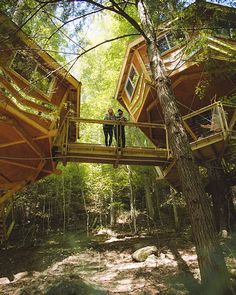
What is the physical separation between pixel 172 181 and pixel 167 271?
4.46 metres

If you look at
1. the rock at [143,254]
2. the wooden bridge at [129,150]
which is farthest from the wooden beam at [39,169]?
the rock at [143,254]

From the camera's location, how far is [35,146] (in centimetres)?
802

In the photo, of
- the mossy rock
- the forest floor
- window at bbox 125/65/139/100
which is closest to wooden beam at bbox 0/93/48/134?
the forest floor

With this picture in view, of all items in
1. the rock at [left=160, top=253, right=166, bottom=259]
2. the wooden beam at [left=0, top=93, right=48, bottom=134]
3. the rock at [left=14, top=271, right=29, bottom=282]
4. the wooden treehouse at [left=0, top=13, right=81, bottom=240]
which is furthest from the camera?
the rock at [left=160, top=253, right=166, bottom=259]

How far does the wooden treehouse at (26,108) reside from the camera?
6648mm

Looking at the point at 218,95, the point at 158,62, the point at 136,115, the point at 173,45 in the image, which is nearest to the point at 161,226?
the point at 136,115

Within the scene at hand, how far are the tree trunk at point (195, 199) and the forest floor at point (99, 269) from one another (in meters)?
1.81

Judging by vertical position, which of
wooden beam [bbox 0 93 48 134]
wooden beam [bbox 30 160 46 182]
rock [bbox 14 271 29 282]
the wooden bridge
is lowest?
rock [bbox 14 271 29 282]

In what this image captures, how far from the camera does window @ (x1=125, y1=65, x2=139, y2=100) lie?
38.9 ft

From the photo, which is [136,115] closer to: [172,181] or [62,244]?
[172,181]

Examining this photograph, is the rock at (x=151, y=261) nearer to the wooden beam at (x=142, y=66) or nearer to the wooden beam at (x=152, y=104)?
the wooden beam at (x=142, y=66)

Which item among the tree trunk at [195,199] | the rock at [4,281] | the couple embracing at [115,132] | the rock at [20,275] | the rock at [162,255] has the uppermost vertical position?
the couple embracing at [115,132]

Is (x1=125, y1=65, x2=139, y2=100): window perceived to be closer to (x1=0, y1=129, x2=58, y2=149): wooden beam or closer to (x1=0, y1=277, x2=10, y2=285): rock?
(x1=0, y1=129, x2=58, y2=149): wooden beam

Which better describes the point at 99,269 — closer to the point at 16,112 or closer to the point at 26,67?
the point at 16,112
